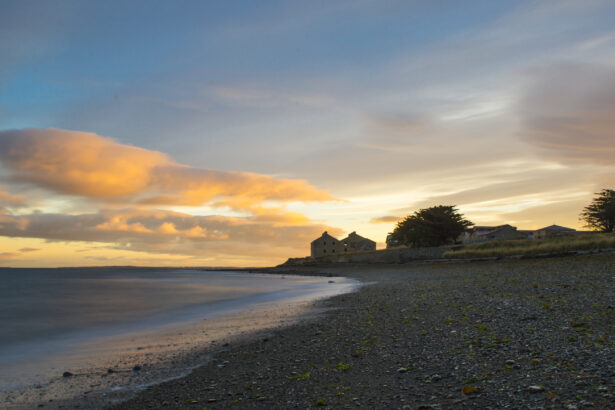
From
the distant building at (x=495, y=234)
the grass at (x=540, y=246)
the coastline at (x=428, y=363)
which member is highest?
the distant building at (x=495, y=234)

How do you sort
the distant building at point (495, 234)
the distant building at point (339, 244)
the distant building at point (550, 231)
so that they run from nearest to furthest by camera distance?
the distant building at point (550, 231) < the distant building at point (495, 234) < the distant building at point (339, 244)

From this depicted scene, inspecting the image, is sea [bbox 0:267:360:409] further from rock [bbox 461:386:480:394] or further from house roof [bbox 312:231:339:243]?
house roof [bbox 312:231:339:243]

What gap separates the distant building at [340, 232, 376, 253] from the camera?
422 feet

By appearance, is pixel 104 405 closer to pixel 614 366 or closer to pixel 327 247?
pixel 614 366

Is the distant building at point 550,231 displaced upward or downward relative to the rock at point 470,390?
upward

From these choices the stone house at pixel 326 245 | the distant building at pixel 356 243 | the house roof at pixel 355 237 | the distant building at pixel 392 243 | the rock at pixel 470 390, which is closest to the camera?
the rock at pixel 470 390

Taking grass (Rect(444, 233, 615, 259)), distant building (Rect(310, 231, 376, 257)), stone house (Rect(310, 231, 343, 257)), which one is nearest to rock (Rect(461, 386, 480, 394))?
grass (Rect(444, 233, 615, 259))

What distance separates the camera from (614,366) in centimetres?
597

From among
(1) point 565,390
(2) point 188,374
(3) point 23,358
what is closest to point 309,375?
(2) point 188,374

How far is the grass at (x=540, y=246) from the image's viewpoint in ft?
118

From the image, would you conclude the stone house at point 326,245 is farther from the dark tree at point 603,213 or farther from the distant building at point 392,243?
the dark tree at point 603,213

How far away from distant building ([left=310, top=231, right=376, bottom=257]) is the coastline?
4614 inches

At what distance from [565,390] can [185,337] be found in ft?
38.7

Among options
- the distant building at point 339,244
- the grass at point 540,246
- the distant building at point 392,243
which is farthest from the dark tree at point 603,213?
the distant building at point 339,244
